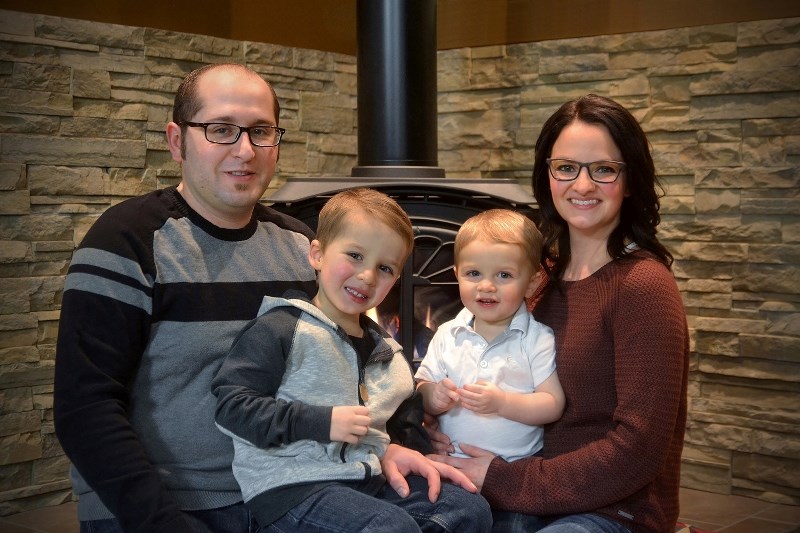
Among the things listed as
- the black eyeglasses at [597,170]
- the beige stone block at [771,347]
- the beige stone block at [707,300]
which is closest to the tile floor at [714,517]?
the beige stone block at [771,347]

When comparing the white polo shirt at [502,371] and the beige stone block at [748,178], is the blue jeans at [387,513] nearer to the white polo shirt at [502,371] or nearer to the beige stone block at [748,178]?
the white polo shirt at [502,371]

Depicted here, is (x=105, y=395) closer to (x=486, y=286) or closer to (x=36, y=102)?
(x=486, y=286)

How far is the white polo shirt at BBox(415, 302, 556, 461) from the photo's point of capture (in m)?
1.85

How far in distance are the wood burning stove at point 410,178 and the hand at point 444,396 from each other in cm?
82

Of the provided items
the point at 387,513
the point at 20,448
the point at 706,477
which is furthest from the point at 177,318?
the point at 706,477

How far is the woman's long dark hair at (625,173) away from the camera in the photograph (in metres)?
1.83

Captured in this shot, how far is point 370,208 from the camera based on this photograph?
5.77 ft

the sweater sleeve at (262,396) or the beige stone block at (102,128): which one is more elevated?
the beige stone block at (102,128)

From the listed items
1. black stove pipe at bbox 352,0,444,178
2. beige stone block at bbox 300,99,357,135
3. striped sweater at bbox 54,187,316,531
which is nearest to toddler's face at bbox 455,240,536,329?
striped sweater at bbox 54,187,316,531

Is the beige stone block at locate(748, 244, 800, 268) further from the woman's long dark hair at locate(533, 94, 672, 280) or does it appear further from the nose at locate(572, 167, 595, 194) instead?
the nose at locate(572, 167, 595, 194)

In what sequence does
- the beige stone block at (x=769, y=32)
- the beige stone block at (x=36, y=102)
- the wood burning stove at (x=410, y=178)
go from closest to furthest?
the wood burning stove at (x=410, y=178), the beige stone block at (x=36, y=102), the beige stone block at (x=769, y=32)

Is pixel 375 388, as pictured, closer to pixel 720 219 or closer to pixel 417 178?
pixel 417 178

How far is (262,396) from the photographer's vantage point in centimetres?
163

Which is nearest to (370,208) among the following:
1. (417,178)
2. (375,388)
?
(375,388)
